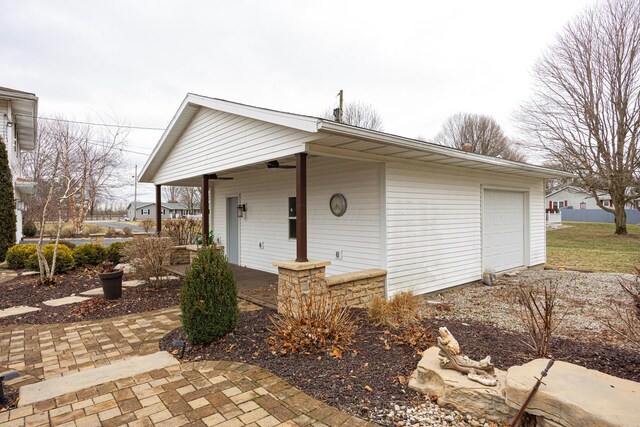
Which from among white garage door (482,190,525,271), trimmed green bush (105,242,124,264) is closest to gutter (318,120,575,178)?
white garage door (482,190,525,271)

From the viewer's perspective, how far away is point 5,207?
35.8ft

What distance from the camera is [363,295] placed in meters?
5.65

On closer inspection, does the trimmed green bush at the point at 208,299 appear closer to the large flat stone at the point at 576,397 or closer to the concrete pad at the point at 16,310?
the large flat stone at the point at 576,397

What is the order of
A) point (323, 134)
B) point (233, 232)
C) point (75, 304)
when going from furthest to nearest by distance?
point (233, 232)
point (75, 304)
point (323, 134)

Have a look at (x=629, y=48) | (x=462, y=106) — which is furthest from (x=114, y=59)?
(x=462, y=106)

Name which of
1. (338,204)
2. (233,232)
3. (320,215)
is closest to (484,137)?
(233,232)

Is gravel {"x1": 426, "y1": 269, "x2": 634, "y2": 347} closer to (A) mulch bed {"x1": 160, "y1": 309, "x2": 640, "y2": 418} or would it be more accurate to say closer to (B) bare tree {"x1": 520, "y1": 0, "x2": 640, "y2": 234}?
(A) mulch bed {"x1": 160, "y1": 309, "x2": 640, "y2": 418}

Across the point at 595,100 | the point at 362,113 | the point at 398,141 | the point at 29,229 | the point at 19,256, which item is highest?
the point at 362,113

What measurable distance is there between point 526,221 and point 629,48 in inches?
554

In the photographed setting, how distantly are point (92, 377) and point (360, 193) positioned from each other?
4.69 m

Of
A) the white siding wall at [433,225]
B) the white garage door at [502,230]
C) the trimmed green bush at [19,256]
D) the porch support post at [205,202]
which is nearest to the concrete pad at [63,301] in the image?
the porch support post at [205,202]

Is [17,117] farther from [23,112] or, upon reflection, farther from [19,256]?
[19,256]

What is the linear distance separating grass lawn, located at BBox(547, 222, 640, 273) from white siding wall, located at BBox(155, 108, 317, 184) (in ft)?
27.6

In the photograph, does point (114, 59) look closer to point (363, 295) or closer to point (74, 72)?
point (74, 72)
